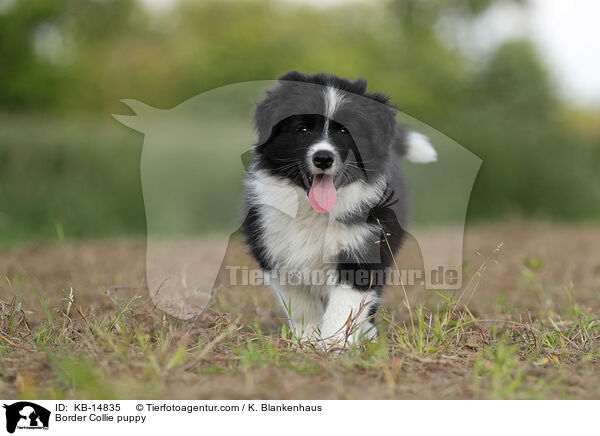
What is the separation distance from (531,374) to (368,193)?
123cm

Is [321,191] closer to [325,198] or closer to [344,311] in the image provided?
[325,198]

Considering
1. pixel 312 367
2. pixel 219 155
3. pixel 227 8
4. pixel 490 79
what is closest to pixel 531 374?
pixel 312 367

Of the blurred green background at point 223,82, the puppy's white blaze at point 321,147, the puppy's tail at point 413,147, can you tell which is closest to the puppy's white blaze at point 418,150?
the puppy's tail at point 413,147

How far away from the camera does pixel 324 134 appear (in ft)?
10.3

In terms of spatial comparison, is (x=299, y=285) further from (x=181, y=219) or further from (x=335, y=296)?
(x=181, y=219)

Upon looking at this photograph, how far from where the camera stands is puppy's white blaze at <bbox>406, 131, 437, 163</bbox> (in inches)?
148

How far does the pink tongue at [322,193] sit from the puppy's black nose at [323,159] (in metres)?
0.12

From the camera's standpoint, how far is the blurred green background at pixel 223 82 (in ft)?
31.2

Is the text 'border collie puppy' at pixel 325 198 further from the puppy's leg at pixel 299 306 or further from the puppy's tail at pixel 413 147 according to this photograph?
the puppy's tail at pixel 413 147

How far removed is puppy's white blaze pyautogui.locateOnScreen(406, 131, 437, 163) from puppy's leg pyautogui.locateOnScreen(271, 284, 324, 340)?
106cm

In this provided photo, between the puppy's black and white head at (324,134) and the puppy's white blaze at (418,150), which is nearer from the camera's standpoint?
the puppy's black and white head at (324,134)

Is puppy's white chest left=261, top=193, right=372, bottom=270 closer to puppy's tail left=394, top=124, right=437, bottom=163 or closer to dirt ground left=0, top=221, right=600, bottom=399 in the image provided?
dirt ground left=0, top=221, right=600, bottom=399
